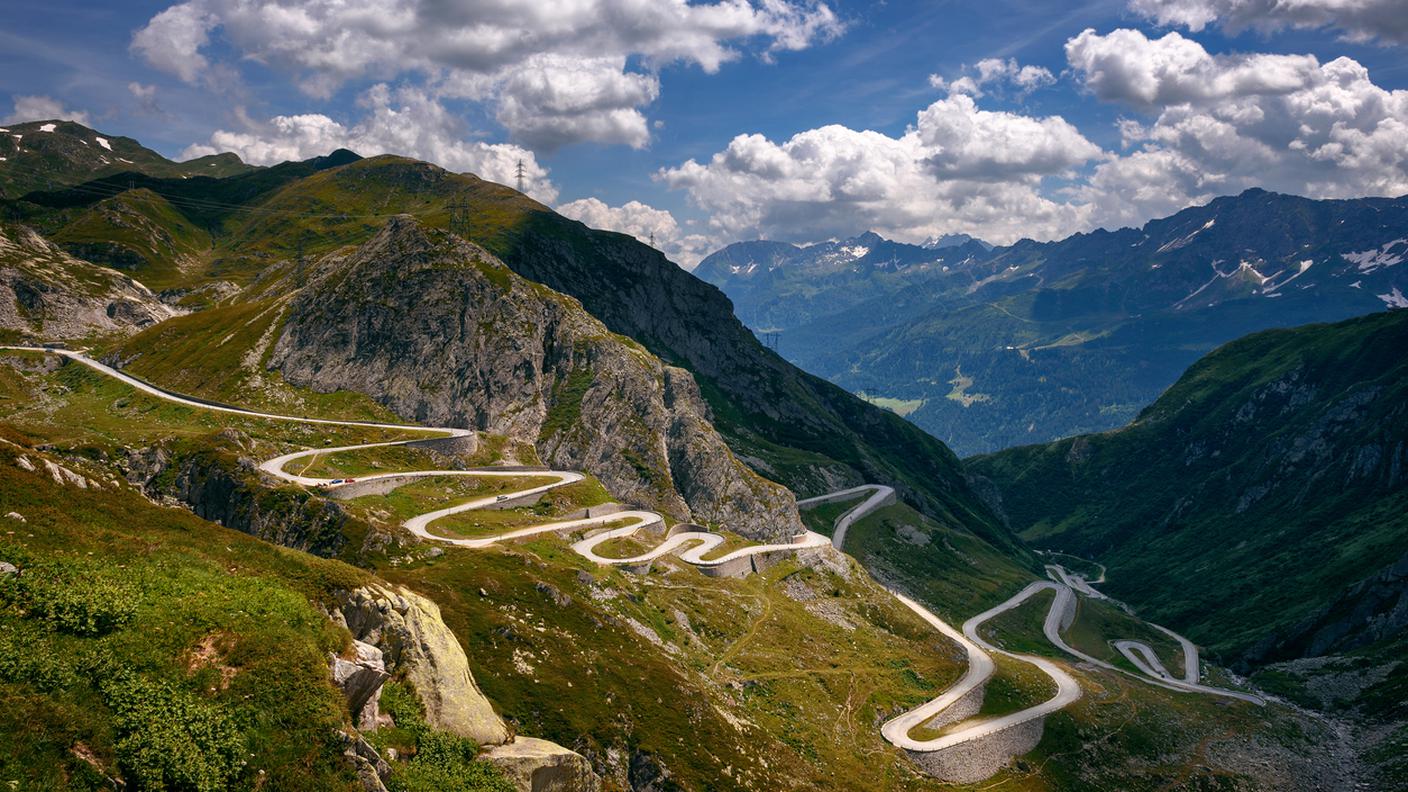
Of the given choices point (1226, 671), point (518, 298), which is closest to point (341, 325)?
point (518, 298)

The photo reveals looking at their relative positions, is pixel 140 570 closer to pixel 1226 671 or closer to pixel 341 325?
pixel 341 325

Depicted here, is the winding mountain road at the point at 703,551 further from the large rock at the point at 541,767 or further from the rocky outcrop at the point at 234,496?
the large rock at the point at 541,767

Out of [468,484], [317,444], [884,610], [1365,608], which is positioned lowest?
[1365,608]

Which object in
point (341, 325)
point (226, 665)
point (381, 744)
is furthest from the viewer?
point (341, 325)

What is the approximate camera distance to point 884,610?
12725 centimetres

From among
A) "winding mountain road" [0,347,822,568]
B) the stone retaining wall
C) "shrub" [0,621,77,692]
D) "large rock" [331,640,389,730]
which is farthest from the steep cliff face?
"shrub" [0,621,77,692]

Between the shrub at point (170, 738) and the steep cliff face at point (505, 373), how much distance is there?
385 feet

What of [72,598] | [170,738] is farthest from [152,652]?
[170,738]

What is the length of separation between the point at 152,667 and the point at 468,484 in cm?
8759

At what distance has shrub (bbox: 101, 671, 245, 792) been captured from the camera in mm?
24922

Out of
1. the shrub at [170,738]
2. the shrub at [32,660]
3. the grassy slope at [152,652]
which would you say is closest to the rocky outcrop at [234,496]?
the grassy slope at [152,652]

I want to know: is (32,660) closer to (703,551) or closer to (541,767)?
(541,767)

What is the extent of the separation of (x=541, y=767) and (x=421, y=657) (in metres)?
8.12

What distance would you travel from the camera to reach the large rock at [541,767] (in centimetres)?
3738
